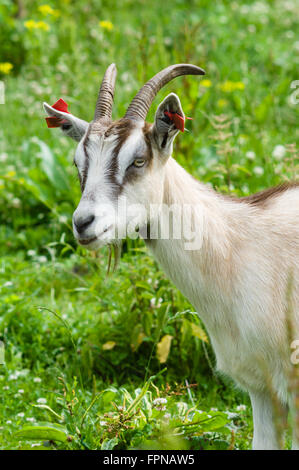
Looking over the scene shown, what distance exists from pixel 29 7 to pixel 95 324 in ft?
21.5

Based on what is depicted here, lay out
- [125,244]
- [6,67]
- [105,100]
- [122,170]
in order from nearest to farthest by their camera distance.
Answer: [122,170]
[105,100]
[125,244]
[6,67]

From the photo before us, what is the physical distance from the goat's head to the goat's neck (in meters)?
0.11

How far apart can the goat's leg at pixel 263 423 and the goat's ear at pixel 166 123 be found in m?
1.25

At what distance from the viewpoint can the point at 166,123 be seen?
2775mm

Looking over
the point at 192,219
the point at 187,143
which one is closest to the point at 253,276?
the point at 192,219

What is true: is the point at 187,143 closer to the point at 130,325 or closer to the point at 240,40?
the point at 130,325

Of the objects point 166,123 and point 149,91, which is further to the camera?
point 149,91

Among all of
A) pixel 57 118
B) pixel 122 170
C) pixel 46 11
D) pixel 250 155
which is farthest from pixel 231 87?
pixel 122 170

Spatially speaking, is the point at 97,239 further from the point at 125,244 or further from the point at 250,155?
the point at 250,155

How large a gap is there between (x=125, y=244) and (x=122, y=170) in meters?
2.26

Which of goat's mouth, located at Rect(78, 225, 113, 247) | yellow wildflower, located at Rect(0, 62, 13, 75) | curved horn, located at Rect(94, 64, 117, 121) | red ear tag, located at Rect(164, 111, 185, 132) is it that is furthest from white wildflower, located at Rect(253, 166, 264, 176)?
yellow wildflower, located at Rect(0, 62, 13, 75)

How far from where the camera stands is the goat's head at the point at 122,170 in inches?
106

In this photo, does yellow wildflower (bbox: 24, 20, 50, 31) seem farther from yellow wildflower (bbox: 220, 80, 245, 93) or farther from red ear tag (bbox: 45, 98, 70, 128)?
red ear tag (bbox: 45, 98, 70, 128)

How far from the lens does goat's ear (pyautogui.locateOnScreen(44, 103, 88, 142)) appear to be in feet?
10.2
